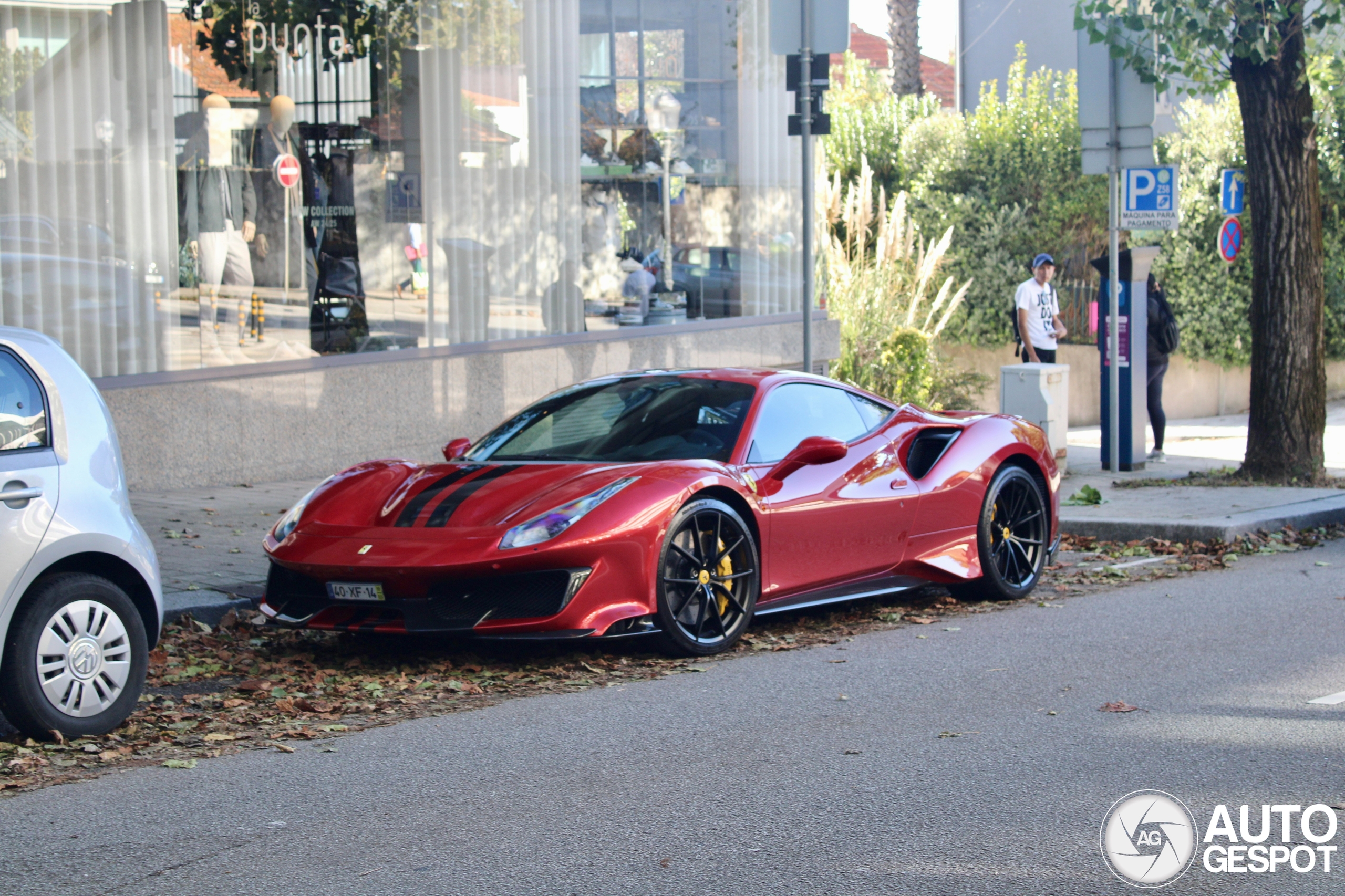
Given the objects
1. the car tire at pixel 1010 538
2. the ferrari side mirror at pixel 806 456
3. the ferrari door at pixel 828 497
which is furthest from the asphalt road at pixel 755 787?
the car tire at pixel 1010 538

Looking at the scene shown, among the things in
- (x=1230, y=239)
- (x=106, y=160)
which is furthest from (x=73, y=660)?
(x=1230, y=239)

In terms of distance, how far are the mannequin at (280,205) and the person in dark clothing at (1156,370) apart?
7.48 metres

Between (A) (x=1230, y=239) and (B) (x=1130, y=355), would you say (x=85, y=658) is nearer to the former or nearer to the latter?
(B) (x=1130, y=355)

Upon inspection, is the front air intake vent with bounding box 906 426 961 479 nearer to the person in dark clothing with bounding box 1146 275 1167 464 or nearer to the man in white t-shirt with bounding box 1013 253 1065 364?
the person in dark clothing with bounding box 1146 275 1167 464

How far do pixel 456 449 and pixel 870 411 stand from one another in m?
2.14

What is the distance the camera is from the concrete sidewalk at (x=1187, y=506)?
10367 mm

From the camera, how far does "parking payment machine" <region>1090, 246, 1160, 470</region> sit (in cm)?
1348

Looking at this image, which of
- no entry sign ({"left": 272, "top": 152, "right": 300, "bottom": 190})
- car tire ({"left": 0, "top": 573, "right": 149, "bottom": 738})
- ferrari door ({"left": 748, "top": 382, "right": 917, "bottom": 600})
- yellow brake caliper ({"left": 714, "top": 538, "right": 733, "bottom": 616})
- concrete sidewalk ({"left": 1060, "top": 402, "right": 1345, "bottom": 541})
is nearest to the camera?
car tire ({"left": 0, "top": 573, "right": 149, "bottom": 738})

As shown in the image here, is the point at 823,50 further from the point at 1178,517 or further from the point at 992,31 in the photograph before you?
the point at 992,31

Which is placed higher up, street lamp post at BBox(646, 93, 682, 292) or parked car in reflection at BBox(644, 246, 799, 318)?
street lamp post at BBox(646, 93, 682, 292)

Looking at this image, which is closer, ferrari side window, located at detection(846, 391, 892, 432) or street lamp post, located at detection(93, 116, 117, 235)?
ferrari side window, located at detection(846, 391, 892, 432)

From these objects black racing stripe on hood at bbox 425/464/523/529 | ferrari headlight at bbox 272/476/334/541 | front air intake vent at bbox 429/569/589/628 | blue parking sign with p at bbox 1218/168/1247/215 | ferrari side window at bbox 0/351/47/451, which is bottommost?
front air intake vent at bbox 429/569/589/628

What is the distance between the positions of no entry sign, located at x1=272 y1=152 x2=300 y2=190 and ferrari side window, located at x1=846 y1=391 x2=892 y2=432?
6214 mm

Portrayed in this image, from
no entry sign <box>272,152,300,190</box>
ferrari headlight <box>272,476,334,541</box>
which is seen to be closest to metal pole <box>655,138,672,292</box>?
no entry sign <box>272,152,300,190</box>
